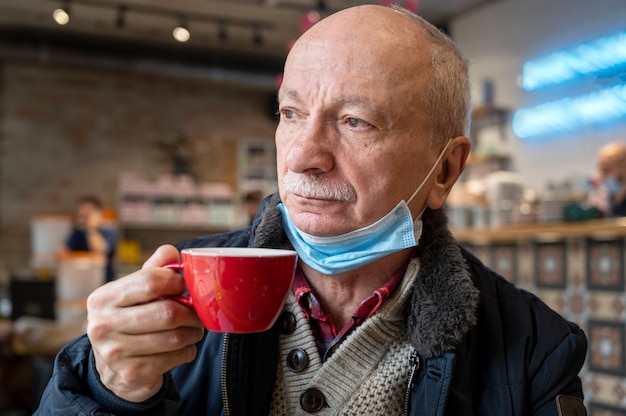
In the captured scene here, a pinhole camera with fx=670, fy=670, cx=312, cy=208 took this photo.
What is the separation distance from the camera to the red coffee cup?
815 mm

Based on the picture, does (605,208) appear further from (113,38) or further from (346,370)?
(113,38)

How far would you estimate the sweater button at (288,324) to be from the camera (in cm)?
121

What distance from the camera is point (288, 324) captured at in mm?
1215

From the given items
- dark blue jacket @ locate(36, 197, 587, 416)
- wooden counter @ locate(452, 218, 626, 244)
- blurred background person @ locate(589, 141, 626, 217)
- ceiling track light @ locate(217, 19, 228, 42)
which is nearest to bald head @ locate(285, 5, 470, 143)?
dark blue jacket @ locate(36, 197, 587, 416)

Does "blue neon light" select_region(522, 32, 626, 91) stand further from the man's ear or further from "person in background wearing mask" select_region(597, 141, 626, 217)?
the man's ear

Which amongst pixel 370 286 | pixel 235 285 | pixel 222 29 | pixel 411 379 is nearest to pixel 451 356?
pixel 411 379

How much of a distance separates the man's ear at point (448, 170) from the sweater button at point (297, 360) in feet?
1.27

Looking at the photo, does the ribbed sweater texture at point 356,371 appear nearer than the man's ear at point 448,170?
Yes

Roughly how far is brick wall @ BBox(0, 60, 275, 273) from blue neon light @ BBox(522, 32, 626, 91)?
425 cm

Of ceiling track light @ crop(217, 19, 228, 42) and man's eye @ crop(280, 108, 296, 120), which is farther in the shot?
ceiling track light @ crop(217, 19, 228, 42)

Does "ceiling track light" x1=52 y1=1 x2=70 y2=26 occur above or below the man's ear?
above

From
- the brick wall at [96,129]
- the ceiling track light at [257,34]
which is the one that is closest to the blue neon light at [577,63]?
the ceiling track light at [257,34]

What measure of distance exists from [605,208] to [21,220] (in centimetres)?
764

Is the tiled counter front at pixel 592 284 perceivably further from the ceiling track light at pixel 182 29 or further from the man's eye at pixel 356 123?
the ceiling track light at pixel 182 29
